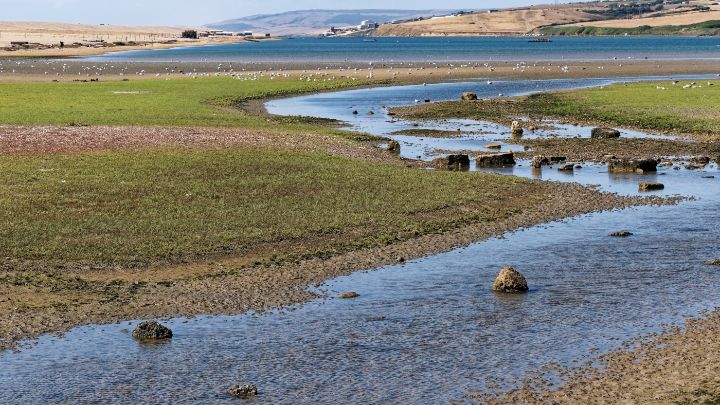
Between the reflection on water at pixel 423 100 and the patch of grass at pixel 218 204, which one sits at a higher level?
the patch of grass at pixel 218 204

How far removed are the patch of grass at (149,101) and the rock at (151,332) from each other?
33538 mm

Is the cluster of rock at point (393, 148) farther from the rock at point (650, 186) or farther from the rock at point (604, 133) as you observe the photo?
the rock at point (650, 186)

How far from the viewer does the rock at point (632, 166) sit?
3756 cm

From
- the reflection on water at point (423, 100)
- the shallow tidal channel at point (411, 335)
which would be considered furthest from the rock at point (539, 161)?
the shallow tidal channel at point (411, 335)

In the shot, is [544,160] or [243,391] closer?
[243,391]

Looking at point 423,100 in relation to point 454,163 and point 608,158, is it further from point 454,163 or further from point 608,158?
point 454,163

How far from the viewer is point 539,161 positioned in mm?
38531

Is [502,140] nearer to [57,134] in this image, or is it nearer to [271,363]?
[57,134]

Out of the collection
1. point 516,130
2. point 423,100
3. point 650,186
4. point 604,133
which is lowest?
point 423,100

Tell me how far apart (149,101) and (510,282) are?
50.1 meters

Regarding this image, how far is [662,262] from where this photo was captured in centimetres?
2375

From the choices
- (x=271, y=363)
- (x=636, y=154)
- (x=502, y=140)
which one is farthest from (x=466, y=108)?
(x=271, y=363)

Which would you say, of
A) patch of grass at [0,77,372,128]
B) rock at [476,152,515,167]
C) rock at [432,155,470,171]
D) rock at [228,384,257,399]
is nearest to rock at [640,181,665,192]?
rock at [476,152,515,167]

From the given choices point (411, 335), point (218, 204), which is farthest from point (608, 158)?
point (411, 335)
